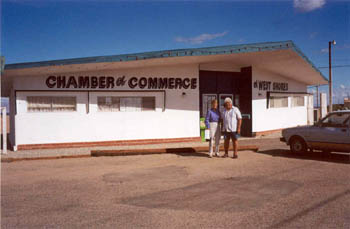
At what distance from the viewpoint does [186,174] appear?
7.41m

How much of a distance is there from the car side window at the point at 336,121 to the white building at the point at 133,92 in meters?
4.48

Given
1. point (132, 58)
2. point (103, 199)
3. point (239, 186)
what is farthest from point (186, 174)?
point (132, 58)

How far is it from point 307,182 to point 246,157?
133 inches

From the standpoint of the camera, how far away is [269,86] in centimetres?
1786

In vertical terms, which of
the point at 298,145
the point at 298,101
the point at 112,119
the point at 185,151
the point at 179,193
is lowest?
the point at 179,193

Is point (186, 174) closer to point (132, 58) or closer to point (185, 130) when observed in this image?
point (132, 58)

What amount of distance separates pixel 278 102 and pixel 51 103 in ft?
43.3

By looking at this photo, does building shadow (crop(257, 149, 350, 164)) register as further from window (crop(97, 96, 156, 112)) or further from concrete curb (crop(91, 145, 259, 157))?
window (crop(97, 96, 156, 112))

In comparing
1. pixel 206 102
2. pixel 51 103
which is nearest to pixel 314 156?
pixel 206 102

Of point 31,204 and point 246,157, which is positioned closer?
point 31,204

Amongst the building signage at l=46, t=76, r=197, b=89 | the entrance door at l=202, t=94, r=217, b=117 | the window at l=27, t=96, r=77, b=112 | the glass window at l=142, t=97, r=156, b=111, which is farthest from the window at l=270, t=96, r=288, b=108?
the window at l=27, t=96, r=77, b=112

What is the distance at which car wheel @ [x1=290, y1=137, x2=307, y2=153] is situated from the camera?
9965mm

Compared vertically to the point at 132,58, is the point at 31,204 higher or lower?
lower

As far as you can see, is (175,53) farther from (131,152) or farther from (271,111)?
(271,111)
